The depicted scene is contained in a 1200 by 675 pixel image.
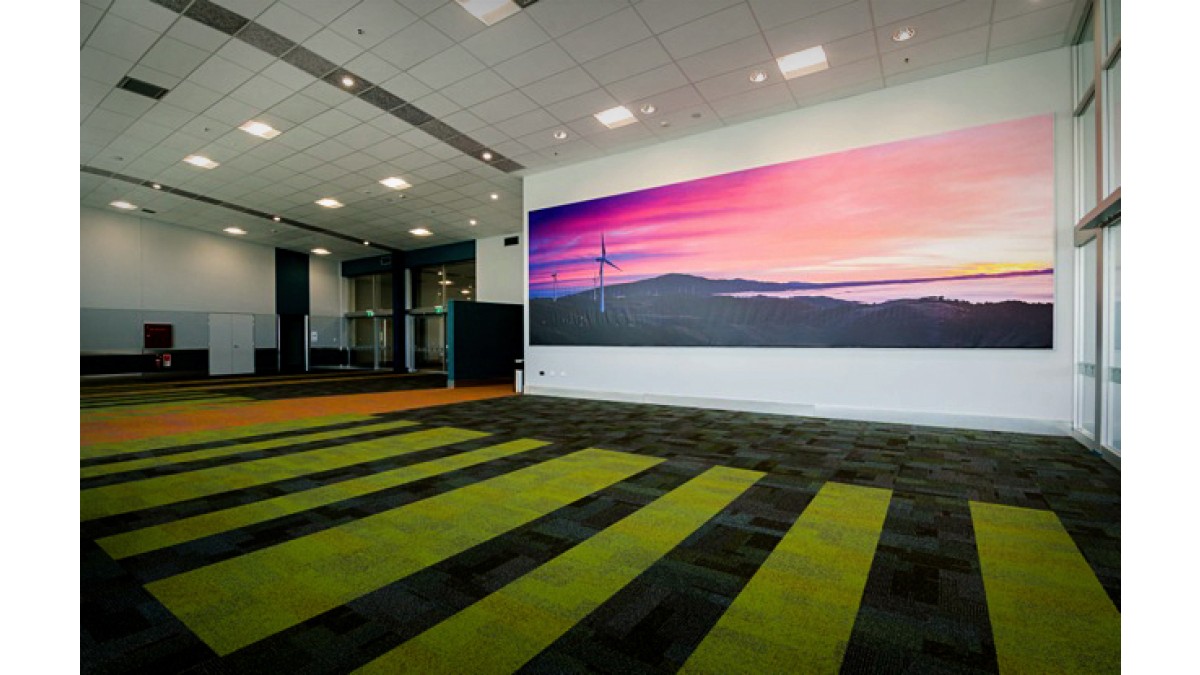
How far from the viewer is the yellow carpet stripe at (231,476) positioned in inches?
131

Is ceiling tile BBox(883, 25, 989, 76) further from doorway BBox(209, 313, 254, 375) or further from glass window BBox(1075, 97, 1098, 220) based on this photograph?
doorway BBox(209, 313, 254, 375)

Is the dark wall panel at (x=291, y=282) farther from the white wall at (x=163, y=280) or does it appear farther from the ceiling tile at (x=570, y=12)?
the ceiling tile at (x=570, y=12)

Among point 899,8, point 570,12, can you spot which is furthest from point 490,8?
point 899,8

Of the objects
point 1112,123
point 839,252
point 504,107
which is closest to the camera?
point 1112,123

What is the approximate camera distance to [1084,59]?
550cm

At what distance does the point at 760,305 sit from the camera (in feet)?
24.6

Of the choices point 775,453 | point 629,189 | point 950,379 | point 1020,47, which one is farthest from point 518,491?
point 1020,47

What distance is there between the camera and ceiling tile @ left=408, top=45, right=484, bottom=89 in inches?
241

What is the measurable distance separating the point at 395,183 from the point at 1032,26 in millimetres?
10512

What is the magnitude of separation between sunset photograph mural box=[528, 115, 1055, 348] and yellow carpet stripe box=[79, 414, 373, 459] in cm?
440

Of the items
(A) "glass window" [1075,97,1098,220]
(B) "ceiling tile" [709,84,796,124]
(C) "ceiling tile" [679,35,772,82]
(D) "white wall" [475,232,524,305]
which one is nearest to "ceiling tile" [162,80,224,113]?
(C) "ceiling tile" [679,35,772,82]

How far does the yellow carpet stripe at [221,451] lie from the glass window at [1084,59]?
8.67 meters

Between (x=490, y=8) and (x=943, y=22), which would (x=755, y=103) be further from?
(x=490, y=8)
